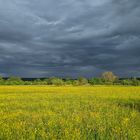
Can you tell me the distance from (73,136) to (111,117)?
6341 mm

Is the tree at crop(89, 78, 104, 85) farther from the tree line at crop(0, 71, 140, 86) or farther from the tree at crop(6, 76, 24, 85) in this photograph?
the tree at crop(6, 76, 24, 85)

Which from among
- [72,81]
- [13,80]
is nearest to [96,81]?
[72,81]

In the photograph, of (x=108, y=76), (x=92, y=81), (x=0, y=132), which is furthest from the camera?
(x=108, y=76)

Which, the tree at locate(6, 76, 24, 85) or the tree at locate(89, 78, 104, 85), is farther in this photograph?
the tree at locate(89, 78, 104, 85)

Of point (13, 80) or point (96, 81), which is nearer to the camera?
point (96, 81)

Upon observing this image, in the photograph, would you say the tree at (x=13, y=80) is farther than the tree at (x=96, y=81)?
No

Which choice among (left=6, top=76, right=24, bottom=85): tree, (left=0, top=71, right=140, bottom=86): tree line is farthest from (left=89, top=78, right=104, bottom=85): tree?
(left=6, top=76, right=24, bottom=85): tree

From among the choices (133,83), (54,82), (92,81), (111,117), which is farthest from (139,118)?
(92,81)

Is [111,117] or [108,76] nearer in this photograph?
[111,117]

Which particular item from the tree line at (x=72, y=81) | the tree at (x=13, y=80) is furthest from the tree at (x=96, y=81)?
the tree at (x=13, y=80)

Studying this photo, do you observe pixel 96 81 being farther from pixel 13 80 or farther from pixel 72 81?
pixel 13 80

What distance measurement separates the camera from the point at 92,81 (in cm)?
14475

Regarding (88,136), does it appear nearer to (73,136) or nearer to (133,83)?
(73,136)

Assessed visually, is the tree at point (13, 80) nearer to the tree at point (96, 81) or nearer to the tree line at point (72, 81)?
the tree line at point (72, 81)
